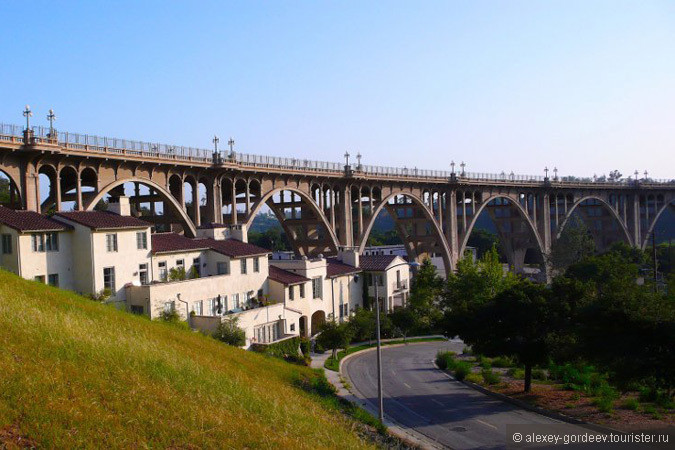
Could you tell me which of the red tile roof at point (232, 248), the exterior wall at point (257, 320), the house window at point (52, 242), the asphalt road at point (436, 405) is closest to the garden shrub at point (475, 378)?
the asphalt road at point (436, 405)

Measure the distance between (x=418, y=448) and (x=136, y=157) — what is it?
31.6 m

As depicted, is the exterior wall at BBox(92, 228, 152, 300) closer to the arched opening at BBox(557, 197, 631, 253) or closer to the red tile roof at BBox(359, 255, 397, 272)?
the red tile roof at BBox(359, 255, 397, 272)

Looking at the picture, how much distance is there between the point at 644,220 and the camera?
147 m

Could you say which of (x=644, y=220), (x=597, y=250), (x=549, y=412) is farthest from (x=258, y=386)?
(x=644, y=220)

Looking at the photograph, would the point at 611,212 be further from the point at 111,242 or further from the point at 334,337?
the point at 111,242

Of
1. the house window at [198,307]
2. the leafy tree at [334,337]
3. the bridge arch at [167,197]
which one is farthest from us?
the leafy tree at [334,337]

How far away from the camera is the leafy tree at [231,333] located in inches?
1585

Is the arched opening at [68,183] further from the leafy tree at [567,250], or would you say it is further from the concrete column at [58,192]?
the leafy tree at [567,250]

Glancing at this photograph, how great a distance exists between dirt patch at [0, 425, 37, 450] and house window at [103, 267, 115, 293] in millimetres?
28715

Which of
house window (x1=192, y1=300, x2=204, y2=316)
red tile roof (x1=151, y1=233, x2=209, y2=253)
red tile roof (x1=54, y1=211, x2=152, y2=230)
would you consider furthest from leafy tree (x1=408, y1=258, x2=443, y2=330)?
red tile roof (x1=54, y1=211, x2=152, y2=230)

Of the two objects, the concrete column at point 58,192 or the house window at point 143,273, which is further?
the concrete column at point 58,192

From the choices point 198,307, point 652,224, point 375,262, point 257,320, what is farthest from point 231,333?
point 652,224

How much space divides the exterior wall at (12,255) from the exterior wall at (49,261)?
0.70 feet

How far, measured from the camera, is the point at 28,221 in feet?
125
